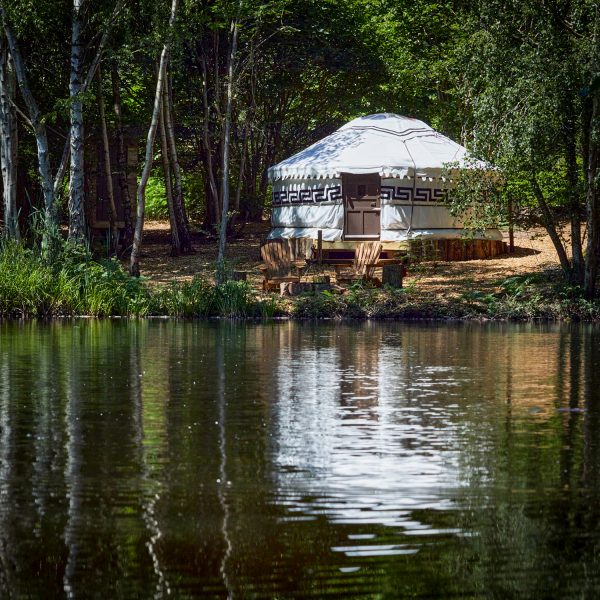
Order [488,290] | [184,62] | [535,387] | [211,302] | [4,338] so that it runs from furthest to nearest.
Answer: [184,62]
[488,290]
[211,302]
[4,338]
[535,387]

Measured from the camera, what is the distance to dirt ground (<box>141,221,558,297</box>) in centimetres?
2418

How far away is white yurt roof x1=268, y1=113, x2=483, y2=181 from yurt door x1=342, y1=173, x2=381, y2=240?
1.45ft

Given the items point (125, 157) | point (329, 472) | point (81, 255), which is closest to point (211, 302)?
point (81, 255)

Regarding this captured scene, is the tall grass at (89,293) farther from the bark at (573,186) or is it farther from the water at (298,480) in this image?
the water at (298,480)

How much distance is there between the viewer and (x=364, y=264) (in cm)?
2386

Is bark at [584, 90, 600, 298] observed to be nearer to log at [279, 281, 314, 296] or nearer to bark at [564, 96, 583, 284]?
bark at [564, 96, 583, 284]

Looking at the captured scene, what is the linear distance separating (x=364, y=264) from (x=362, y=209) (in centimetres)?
486

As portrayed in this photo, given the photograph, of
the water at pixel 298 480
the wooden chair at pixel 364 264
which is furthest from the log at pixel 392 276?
the water at pixel 298 480

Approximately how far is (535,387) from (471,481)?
4505mm

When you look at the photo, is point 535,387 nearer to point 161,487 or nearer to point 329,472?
point 329,472

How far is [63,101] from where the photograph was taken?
21.7 metres

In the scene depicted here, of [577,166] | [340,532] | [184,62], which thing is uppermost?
[184,62]

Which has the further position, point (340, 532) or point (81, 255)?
point (81, 255)

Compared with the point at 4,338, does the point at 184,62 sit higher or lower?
higher
